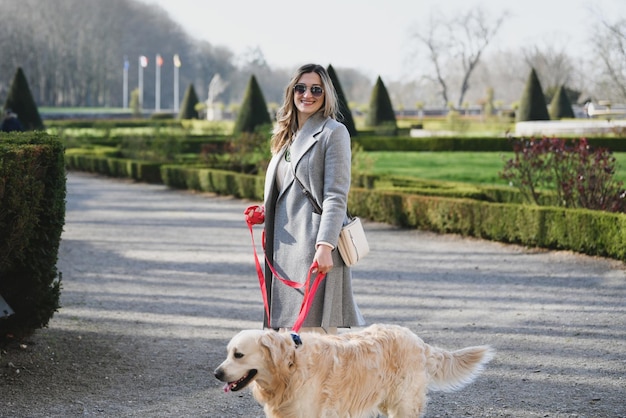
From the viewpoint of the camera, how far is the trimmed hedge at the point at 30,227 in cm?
421

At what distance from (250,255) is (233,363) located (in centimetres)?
601

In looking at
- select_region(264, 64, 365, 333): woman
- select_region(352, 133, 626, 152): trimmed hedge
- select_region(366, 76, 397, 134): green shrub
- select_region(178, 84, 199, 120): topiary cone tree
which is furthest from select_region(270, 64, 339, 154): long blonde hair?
select_region(178, 84, 199, 120): topiary cone tree

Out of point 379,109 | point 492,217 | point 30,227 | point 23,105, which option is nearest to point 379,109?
point 379,109

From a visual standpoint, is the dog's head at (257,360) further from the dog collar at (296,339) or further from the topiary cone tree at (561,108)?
the topiary cone tree at (561,108)

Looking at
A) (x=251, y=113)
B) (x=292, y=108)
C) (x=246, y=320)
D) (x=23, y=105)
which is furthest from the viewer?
(x=23, y=105)

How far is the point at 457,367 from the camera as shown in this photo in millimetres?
3059

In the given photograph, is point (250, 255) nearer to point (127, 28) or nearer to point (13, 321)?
point (13, 321)

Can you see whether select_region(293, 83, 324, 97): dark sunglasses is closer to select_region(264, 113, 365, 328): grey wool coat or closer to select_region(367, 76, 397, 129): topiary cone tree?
select_region(264, 113, 365, 328): grey wool coat

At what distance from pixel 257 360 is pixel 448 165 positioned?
1635 centimetres

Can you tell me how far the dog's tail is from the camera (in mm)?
3043

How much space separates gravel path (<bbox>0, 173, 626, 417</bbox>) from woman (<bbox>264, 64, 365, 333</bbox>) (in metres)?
0.78

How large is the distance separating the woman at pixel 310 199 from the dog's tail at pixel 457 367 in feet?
1.14

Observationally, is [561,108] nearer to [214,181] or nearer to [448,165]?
[448,165]

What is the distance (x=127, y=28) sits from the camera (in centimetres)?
9038
